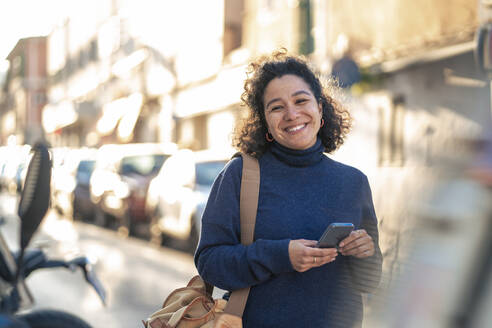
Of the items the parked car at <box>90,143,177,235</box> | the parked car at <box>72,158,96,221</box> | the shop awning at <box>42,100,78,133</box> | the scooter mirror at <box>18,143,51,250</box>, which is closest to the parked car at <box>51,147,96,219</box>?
the parked car at <box>72,158,96,221</box>

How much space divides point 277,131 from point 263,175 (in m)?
0.17

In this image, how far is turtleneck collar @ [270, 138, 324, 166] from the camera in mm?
2215

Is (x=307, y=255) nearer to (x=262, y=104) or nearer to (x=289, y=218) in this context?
(x=289, y=218)

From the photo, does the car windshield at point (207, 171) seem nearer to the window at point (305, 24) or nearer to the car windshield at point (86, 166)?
the window at point (305, 24)

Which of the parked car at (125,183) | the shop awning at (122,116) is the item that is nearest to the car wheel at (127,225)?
the parked car at (125,183)

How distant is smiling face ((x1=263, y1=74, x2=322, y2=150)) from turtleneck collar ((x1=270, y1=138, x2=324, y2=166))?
0.07 feet

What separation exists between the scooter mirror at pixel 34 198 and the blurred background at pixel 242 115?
17.5 inches

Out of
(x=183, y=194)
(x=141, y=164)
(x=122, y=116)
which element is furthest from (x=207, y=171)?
(x=122, y=116)

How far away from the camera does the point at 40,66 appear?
55.8m

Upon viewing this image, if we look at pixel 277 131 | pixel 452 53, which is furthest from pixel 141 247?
pixel 277 131

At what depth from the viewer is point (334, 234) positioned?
1.96 meters

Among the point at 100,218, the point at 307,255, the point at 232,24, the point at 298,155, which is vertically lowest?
the point at 100,218

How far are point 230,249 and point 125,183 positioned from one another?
11.4 metres

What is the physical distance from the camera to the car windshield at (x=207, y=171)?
9.68 m
